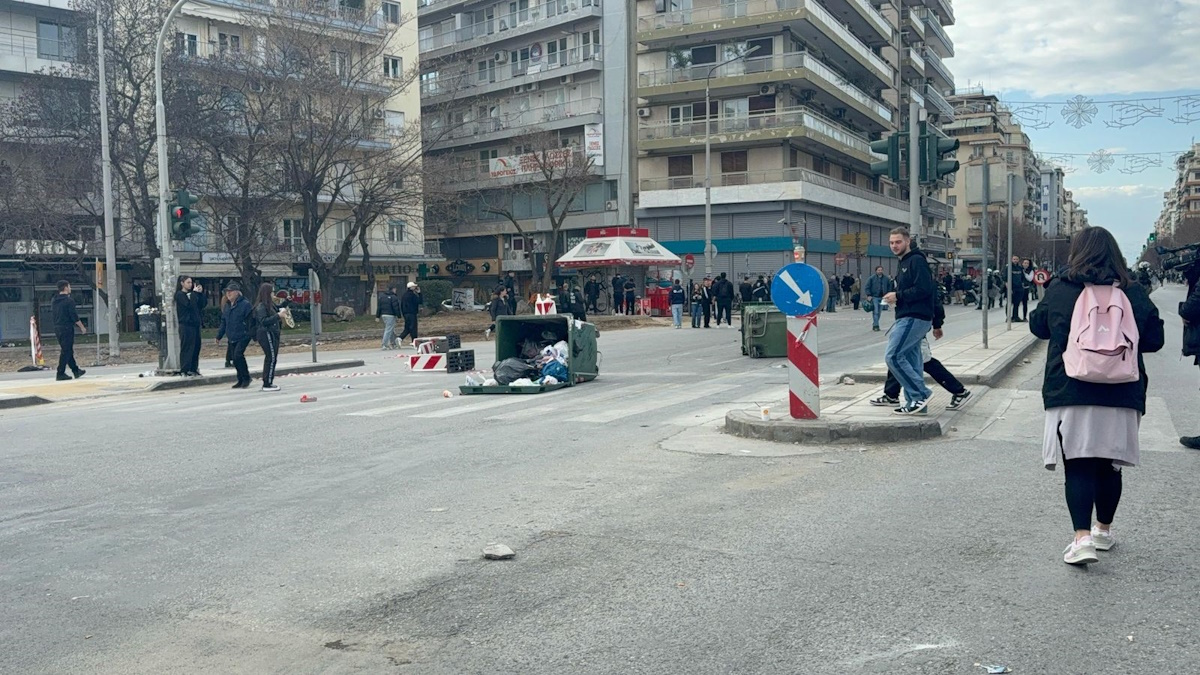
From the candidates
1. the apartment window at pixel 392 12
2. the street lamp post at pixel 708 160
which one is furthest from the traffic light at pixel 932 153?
the apartment window at pixel 392 12

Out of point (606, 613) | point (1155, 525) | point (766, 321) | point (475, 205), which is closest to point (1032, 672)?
point (606, 613)

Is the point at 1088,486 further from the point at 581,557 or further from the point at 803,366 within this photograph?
the point at 803,366

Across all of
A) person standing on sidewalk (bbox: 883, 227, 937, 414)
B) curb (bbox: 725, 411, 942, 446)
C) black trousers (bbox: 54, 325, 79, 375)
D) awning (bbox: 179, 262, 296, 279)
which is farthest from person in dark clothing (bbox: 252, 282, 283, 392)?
awning (bbox: 179, 262, 296, 279)

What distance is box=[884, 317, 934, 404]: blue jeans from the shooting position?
10195mm

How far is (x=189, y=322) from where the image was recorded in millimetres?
19953

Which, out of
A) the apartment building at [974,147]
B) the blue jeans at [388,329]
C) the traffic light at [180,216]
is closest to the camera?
the traffic light at [180,216]

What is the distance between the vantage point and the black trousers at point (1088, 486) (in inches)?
209

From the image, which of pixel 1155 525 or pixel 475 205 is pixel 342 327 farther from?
pixel 1155 525

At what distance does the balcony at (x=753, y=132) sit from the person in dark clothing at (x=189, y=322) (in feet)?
117

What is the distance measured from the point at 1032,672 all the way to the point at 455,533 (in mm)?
3565

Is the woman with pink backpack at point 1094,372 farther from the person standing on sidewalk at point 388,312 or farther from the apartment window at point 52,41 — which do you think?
the apartment window at point 52,41

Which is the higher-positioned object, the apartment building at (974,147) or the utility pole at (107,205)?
the apartment building at (974,147)

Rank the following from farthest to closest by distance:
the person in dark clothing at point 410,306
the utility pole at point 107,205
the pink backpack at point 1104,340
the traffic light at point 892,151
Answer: the person in dark clothing at point 410,306, the utility pole at point 107,205, the traffic light at point 892,151, the pink backpack at point 1104,340

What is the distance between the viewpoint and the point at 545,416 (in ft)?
40.2
